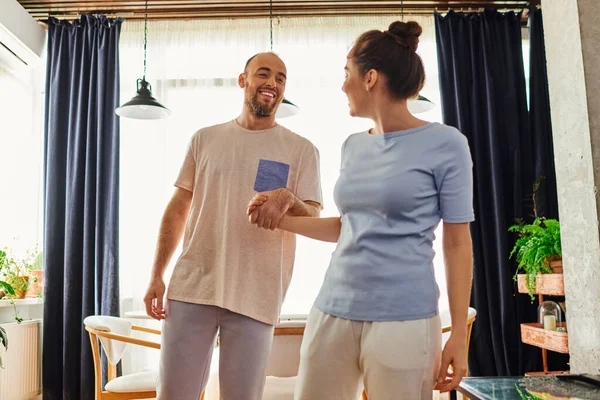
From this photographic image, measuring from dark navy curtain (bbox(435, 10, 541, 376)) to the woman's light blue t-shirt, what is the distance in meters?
3.54

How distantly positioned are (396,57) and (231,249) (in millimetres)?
802

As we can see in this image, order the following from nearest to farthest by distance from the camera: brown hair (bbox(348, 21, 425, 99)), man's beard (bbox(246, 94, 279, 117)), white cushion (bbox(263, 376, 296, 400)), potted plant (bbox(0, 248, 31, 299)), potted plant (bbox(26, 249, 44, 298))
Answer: brown hair (bbox(348, 21, 425, 99))
man's beard (bbox(246, 94, 279, 117))
white cushion (bbox(263, 376, 296, 400))
potted plant (bbox(0, 248, 31, 299))
potted plant (bbox(26, 249, 44, 298))

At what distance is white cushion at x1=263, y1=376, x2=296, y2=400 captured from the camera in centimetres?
270

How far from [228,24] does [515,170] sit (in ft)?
8.96

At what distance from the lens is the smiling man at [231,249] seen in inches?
66.5

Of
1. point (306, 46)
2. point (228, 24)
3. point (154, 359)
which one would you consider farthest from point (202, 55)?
point (154, 359)

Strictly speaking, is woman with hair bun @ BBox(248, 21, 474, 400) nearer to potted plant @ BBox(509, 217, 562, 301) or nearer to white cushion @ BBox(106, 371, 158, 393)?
white cushion @ BBox(106, 371, 158, 393)

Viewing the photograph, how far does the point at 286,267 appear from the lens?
1820 mm

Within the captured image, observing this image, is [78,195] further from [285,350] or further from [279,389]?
[279,389]

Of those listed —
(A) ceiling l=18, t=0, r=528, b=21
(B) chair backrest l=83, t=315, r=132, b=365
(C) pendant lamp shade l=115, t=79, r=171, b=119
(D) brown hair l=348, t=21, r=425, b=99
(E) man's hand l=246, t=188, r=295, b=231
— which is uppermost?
(A) ceiling l=18, t=0, r=528, b=21

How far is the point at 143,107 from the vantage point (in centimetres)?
376

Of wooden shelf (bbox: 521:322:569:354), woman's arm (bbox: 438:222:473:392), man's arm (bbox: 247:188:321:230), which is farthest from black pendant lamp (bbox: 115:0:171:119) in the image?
woman's arm (bbox: 438:222:473:392)

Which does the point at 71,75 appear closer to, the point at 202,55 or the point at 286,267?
the point at 202,55

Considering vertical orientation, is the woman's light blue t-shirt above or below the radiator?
above
